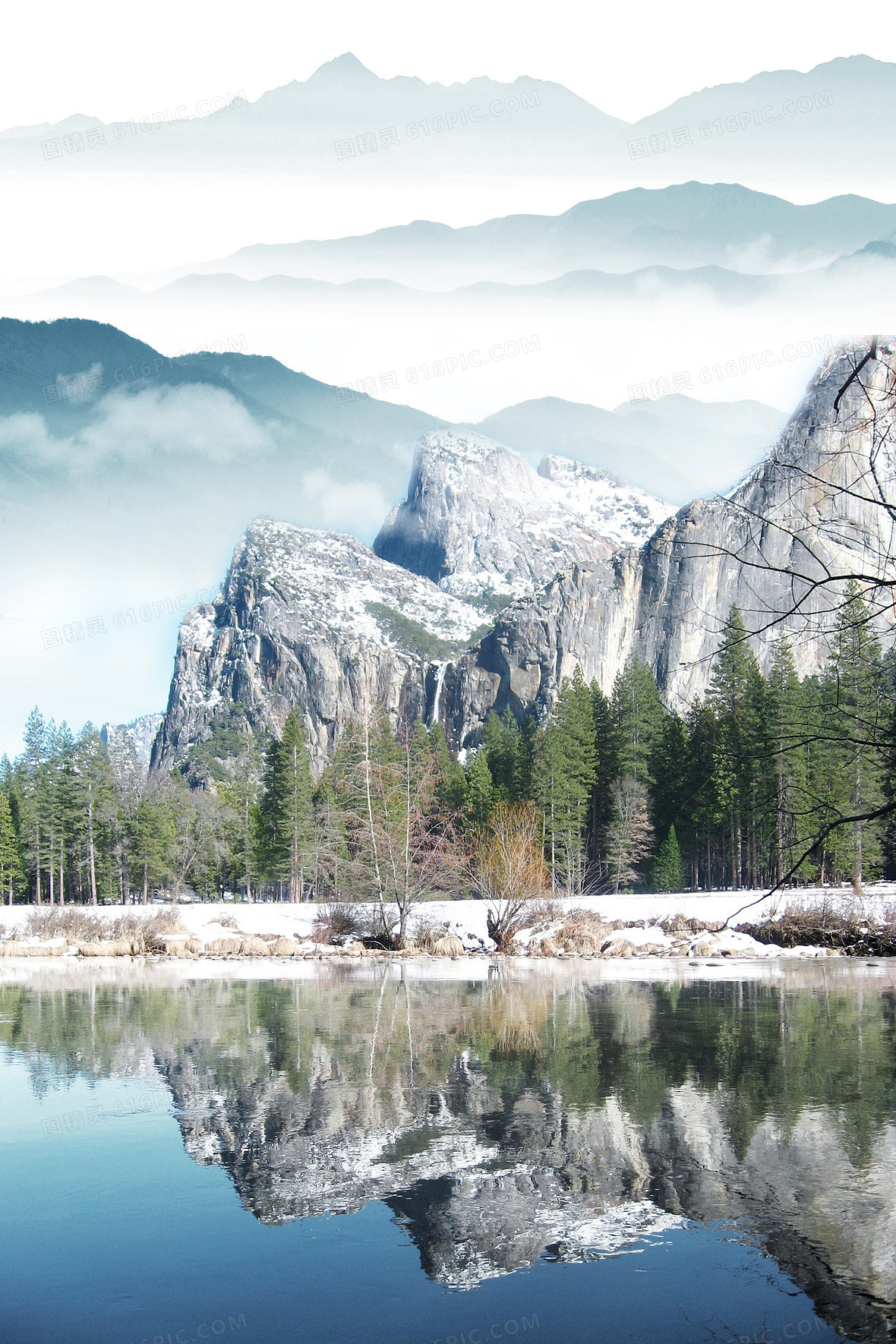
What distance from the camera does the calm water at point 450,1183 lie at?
6.48 meters

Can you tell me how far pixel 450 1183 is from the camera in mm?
8875

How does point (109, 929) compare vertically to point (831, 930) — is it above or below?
below

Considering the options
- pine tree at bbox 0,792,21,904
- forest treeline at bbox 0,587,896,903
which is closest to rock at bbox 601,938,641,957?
forest treeline at bbox 0,587,896,903

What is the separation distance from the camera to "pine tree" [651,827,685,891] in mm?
65000

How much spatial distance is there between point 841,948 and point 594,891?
3666 cm

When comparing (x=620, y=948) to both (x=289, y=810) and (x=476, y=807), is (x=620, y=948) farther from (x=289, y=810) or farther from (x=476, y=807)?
(x=289, y=810)

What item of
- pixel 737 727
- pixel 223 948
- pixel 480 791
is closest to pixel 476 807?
pixel 480 791

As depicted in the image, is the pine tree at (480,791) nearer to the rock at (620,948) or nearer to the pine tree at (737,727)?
the pine tree at (737,727)

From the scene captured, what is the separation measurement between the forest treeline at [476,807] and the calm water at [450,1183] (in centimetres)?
2175

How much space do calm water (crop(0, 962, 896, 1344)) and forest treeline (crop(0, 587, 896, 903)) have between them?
21.8 m

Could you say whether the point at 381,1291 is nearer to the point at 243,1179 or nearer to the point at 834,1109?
the point at 243,1179

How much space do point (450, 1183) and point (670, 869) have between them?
58557 mm

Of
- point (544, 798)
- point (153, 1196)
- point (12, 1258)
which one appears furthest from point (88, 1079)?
point (544, 798)

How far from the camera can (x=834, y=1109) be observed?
11.2 m
